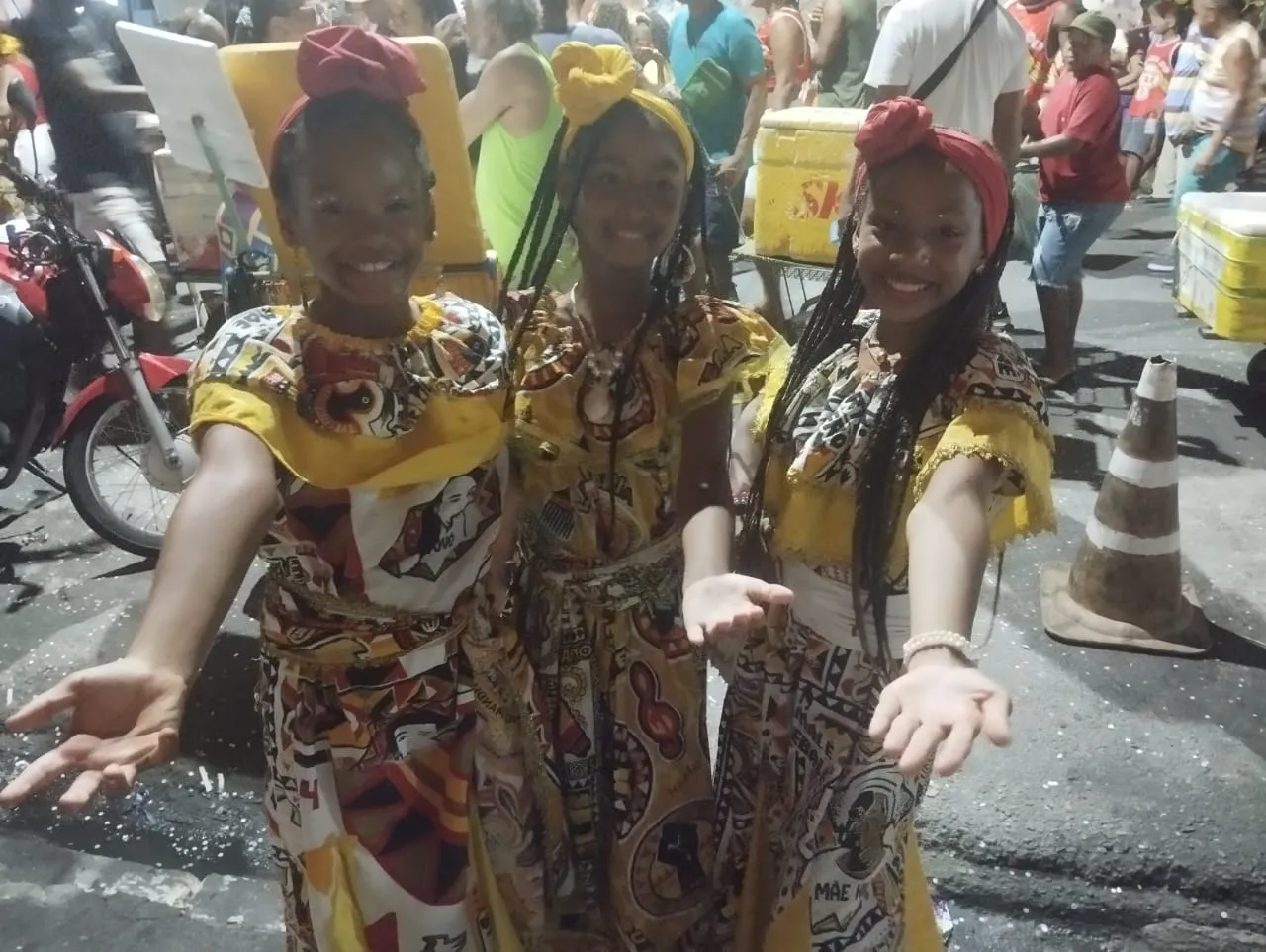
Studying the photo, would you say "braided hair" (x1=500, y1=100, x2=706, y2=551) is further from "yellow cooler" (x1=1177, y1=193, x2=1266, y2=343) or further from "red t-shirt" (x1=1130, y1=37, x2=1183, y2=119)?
"red t-shirt" (x1=1130, y1=37, x2=1183, y2=119)

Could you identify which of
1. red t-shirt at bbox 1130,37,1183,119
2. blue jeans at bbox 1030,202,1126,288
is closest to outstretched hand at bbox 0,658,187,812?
blue jeans at bbox 1030,202,1126,288

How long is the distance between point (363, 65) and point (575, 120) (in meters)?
0.33

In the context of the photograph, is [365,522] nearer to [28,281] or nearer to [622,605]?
[622,605]

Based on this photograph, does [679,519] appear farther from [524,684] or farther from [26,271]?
[26,271]

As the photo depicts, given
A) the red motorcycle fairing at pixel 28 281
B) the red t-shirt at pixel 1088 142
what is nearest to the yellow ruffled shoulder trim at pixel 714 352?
the red motorcycle fairing at pixel 28 281

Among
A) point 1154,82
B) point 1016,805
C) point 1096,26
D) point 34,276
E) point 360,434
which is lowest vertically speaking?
point 1016,805

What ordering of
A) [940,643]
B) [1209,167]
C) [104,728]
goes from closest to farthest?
[104,728] → [940,643] → [1209,167]

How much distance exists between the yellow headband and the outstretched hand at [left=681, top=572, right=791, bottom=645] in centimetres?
67

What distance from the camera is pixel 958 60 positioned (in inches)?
138

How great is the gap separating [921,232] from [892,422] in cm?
26

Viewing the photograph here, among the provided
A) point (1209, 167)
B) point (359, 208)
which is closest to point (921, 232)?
point (359, 208)

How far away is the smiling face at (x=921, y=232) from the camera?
1389mm

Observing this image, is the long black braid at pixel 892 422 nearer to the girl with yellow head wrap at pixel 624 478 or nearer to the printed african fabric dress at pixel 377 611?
the girl with yellow head wrap at pixel 624 478

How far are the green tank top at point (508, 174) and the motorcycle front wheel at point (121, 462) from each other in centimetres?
132
